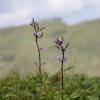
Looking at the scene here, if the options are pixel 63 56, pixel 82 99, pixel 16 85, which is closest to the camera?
pixel 63 56

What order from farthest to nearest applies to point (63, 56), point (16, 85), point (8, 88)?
point (16, 85)
point (8, 88)
point (63, 56)

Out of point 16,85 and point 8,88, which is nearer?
point 8,88

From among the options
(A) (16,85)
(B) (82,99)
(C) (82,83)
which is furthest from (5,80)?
(B) (82,99)

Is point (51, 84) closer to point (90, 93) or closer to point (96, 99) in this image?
point (90, 93)

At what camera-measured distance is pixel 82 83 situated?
7992 millimetres

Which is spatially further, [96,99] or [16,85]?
[16,85]

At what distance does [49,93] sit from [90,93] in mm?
1252

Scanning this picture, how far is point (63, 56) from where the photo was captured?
409cm

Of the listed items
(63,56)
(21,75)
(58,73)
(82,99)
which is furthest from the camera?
(21,75)

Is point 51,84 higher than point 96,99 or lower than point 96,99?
higher

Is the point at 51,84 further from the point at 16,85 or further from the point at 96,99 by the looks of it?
the point at 96,99

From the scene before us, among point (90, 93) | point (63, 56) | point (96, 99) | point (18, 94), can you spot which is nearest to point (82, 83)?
point (90, 93)

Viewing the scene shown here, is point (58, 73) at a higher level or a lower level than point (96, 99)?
higher

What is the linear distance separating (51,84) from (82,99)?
→ 2.13 metres
